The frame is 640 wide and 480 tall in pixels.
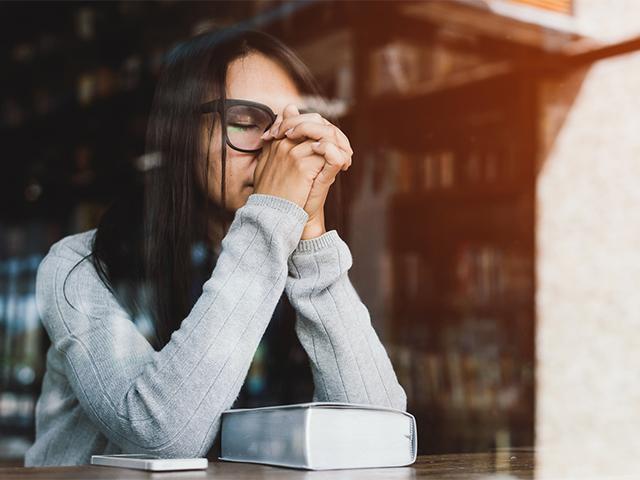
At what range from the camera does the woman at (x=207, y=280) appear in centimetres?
92

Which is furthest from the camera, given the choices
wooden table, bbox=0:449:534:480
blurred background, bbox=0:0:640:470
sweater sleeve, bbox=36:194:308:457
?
blurred background, bbox=0:0:640:470

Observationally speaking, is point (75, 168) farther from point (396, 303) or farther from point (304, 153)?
point (304, 153)

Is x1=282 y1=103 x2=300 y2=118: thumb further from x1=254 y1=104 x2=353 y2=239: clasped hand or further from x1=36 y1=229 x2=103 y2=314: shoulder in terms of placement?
x1=36 y1=229 x2=103 y2=314: shoulder

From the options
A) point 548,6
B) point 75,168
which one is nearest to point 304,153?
point 548,6

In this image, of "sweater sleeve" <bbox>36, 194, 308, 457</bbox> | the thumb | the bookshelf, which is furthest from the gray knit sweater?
the bookshelf

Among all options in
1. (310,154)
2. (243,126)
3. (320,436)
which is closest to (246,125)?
(243,126)

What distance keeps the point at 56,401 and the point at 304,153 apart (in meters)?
0.54

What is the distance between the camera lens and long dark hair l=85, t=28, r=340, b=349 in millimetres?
1198

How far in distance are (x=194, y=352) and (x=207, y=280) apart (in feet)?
0.55

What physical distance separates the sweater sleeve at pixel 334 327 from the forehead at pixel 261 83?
21 centimetres

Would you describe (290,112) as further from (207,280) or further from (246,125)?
(207,280)

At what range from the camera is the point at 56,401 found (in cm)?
123

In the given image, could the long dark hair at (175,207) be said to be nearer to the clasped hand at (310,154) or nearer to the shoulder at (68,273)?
the shoulder at (68,273)

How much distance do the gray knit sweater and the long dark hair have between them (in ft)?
0.26
